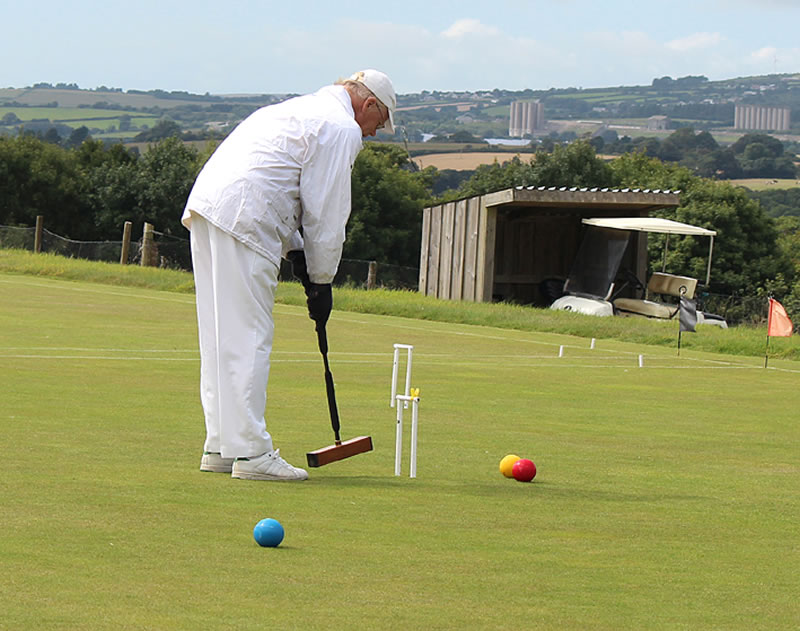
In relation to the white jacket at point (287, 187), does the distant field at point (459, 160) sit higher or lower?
higher

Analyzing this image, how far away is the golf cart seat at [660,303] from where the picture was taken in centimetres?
2927

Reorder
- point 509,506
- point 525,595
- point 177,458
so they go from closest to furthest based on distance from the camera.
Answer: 1. point 525,595
2. point 509,506
3. point 177,458

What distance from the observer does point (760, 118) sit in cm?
18838

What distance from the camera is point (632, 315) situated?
3009cm

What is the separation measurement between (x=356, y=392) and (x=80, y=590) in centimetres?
733

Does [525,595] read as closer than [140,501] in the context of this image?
Yes

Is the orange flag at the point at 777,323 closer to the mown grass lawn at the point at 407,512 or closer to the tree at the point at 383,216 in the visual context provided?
the mown grass lawn at the point at 407,512

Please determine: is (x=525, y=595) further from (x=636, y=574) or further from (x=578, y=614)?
(x=636, y=574)

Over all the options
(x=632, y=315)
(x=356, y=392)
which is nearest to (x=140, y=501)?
(x=356, y=392)

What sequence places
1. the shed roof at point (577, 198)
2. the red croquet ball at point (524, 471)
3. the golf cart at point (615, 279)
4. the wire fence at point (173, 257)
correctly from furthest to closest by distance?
the wire fence at point (173, 257) → the shed roof at point (577, 198) → the golf cart at point (615, 279) → the red croquet ball at point (524, 471)

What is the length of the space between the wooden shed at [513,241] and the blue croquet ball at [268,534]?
25.6 metres

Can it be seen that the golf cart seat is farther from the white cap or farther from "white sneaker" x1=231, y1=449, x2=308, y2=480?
"white sneaker" x1=231, y1=449, x2=308, y2=480

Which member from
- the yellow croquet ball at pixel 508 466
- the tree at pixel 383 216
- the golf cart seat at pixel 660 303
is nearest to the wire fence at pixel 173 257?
the golf cart seat at pixel 660 303

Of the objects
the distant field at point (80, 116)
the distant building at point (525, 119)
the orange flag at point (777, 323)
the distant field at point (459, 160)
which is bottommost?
the orange flag at point (777, 323)
